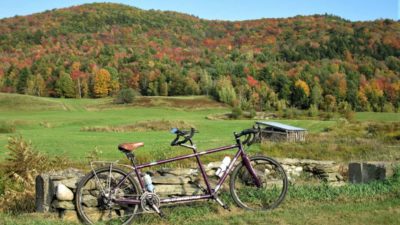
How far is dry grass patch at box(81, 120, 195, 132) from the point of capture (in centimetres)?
6316

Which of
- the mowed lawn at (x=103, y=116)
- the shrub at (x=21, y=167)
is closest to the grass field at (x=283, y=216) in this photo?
the shrub at (x=21, y=167)

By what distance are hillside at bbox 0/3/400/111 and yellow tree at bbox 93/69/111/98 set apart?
0.24 meters

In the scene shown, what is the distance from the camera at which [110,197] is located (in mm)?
6441

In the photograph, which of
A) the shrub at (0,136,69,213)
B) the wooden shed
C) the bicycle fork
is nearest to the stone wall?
the bicycle fork

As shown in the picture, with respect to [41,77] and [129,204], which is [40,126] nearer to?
[41,77]

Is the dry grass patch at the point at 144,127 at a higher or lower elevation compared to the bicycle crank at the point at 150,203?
lower

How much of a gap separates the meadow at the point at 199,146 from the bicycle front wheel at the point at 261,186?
0.59 feet

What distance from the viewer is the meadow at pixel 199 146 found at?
252 inches

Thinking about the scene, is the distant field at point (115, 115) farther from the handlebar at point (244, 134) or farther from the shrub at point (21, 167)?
the handlebar at point (244, 134)

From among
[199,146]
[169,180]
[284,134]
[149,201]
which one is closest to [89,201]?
[149,201]

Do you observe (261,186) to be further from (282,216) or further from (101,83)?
(101,83)

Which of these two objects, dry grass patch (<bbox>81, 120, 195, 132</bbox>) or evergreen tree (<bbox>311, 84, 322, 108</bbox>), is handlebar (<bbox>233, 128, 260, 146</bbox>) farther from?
evergreen tree (<bbox>311, 84, 322, 108</bbox>)

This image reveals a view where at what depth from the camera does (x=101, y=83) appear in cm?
11706

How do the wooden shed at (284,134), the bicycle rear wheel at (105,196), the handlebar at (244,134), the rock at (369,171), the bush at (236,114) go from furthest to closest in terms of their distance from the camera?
the bush at (236,114) → the wooden shed at (284,134) → the rock at (369,171) → the handlebar at (244,134) → the bicycle rear wheel at (105,196)
